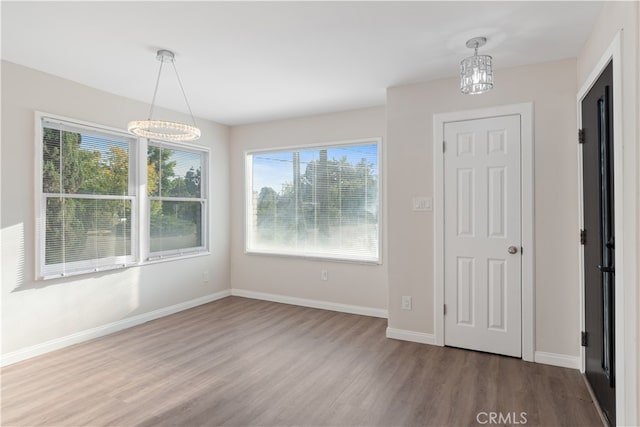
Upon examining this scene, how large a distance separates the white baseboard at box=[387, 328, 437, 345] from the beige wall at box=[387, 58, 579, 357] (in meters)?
0.05

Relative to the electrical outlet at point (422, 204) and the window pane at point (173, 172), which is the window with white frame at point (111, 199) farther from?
the electrical outlet at point (422, 204)

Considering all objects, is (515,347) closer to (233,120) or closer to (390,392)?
(390,392)

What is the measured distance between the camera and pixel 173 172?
4.37m

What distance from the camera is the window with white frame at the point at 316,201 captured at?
4.30 m

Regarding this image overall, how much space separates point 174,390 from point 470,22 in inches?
128

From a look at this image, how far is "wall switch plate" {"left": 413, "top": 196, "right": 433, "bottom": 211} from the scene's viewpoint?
332 cm

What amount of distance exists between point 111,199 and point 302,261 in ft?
7.76

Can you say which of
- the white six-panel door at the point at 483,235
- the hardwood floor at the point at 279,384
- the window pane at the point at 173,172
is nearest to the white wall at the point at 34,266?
the hardwood floor at the point at 279,384

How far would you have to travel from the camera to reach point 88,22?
2252 mm

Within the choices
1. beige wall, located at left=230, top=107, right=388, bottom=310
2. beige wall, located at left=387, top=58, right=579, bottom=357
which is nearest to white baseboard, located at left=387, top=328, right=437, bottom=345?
beige wall, located at left=387, top=58, right=579, bottom=357

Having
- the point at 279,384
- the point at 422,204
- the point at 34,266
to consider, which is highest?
the point at 422,204

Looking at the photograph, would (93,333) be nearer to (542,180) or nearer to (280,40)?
(280,40)

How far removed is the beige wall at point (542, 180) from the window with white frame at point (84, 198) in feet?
10.2

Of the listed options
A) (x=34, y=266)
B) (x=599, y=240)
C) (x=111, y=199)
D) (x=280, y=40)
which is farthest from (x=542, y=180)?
(x=34, y=266)
